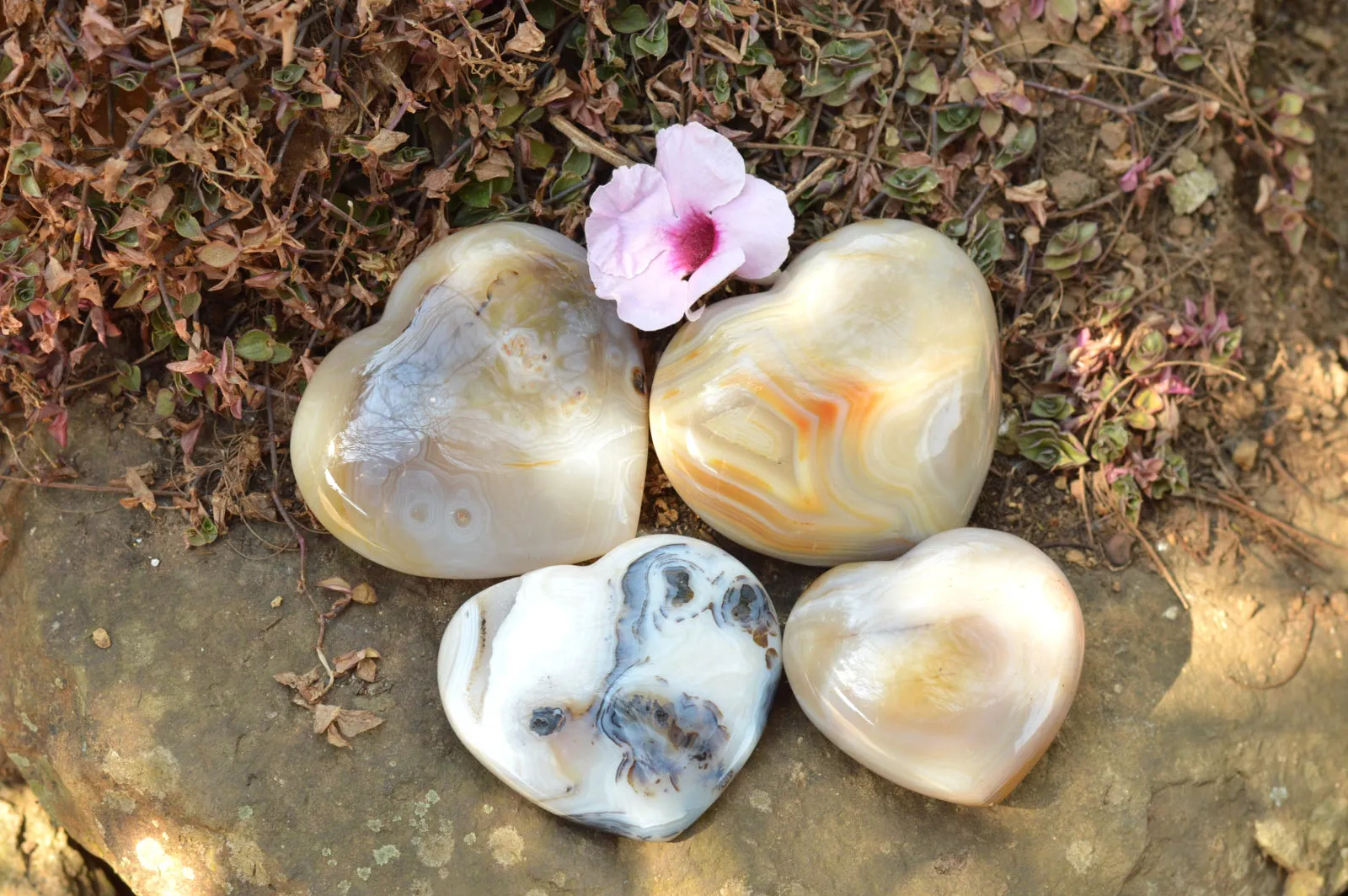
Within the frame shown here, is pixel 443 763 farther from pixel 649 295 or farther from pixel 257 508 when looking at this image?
pixel 649 295

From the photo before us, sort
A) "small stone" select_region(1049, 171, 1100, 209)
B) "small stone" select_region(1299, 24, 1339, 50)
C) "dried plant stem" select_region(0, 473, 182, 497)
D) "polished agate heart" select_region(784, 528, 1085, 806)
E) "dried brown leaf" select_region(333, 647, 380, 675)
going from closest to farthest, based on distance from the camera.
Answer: "polished agate heart" select_region(784, 528, 1085, 806), "dried brown leaf" select_region(333, 647, 380, 675), "dried plant stem" select_region(0, 473, 182, 497), "small stone" select_region(1049, 171, 1100, 209), "small stone" select_region(1299, 24, 1339, 50)

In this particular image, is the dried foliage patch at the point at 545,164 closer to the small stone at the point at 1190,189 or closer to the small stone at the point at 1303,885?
the small stone at the point at 1190,189

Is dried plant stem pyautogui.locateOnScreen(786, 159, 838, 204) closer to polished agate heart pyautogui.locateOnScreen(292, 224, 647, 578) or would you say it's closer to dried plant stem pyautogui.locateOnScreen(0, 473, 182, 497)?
polished agate heart pyautogui.locateOnScreen(292, 224, 647, 578)

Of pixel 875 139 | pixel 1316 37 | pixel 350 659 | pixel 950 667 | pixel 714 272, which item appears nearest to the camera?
pixel 950 667

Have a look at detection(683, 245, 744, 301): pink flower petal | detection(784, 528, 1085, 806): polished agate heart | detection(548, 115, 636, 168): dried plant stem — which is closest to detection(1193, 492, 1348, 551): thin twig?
detection(784, 528, 1085, 806): polished agate heart

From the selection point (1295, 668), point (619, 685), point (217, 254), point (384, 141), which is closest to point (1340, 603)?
point (1295, 668)

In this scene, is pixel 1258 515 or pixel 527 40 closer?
pixel 527 40

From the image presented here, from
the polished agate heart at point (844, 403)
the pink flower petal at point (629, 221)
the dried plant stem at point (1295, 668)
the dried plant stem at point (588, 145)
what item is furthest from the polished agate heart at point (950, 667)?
the dried plant stem at point (588, 145)

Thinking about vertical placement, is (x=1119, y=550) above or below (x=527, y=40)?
below

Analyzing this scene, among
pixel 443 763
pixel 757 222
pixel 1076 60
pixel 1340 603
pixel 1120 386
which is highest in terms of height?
pixel 1076 60
